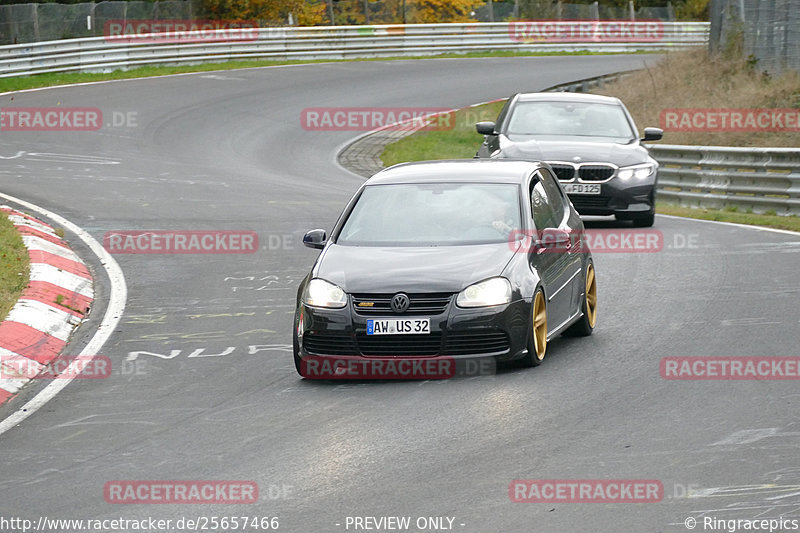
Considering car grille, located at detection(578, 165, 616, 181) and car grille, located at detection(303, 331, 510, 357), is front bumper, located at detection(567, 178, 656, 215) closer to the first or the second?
car grille, located at detection(578, 165, 616, 181)

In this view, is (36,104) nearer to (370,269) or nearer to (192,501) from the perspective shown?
(370,269)

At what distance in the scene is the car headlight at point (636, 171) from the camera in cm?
1736

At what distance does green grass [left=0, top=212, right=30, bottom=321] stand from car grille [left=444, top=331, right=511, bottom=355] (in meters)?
4.31

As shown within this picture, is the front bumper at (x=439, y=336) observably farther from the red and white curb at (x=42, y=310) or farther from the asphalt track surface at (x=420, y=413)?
the red and white curb at (x=42, y=310)

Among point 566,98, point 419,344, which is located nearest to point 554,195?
point 419,344

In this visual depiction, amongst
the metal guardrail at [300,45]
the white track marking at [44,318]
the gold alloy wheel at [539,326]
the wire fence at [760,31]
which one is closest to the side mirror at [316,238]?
the gold alloy wheel at [539,326]

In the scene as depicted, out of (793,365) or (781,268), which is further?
(781,268)

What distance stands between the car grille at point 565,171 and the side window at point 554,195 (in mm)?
5772

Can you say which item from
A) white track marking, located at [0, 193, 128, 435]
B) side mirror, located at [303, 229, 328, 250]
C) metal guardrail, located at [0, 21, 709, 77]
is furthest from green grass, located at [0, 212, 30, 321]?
metal guardrail, located at [0, 21, 709, 77]

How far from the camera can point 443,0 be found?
53.7m

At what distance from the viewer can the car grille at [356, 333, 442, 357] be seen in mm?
9102

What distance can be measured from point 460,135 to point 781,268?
16.3 meters

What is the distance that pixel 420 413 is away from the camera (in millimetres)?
8305

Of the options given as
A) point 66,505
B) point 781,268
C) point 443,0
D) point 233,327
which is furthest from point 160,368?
point 443,0
